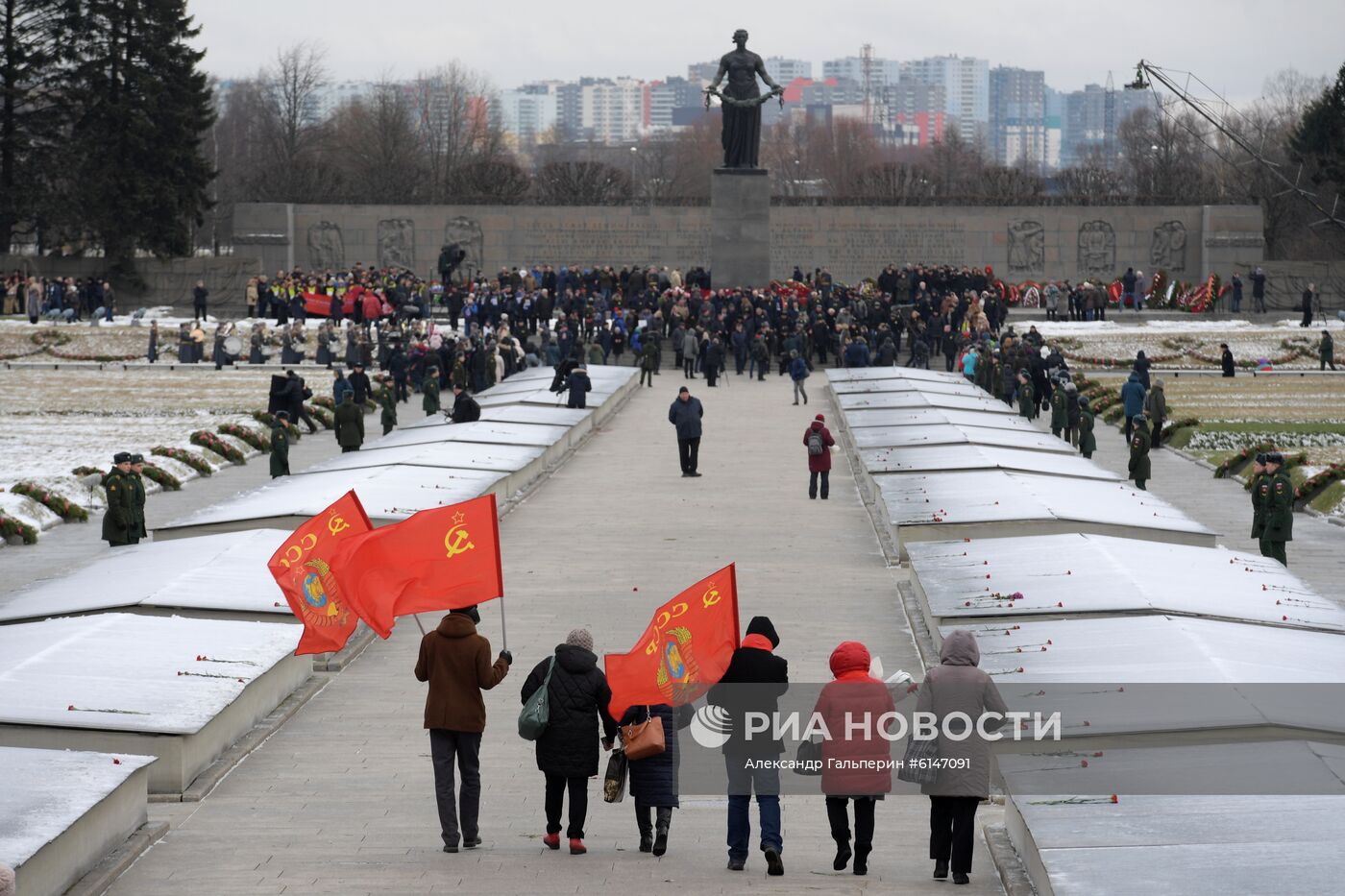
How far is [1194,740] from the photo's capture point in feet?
36.5

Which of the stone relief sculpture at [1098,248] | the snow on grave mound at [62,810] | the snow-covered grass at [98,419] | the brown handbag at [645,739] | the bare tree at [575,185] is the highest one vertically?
the bare tree at [575,185]

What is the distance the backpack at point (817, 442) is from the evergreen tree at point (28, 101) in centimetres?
4475

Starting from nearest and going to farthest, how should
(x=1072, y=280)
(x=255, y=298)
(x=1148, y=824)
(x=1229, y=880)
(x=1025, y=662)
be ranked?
(x=1229, y=880) < (x=1148, y=824) < (x=1025, y=662) < (x=255, y=298) < (x=1072, y=280)

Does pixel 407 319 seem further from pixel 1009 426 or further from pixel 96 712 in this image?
pixel 96 712

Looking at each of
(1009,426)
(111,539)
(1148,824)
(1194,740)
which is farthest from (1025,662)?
(1009,426)

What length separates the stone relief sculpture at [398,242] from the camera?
66.5 meters

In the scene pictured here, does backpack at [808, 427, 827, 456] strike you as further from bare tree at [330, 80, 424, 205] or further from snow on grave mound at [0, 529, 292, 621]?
bare tree at [330, 80, 424, 205]

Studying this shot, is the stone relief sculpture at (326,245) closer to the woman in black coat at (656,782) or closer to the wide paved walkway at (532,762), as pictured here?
the wide paved walkway at (532,762)

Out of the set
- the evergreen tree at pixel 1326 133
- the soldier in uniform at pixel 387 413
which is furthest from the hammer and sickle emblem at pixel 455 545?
the evergreen tree at pixel 1326 133

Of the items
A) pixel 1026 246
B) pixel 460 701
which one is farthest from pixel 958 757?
pixel 1026 246

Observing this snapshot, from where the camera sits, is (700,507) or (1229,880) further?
(700,507)

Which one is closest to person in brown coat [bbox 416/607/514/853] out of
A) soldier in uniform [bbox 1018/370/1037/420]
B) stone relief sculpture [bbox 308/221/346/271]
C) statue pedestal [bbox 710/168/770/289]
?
soldier in uniform [bbox 1018/370/1037/420]

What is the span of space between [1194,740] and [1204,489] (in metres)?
17.9

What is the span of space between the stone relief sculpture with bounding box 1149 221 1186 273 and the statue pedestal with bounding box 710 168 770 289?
16294 mm
